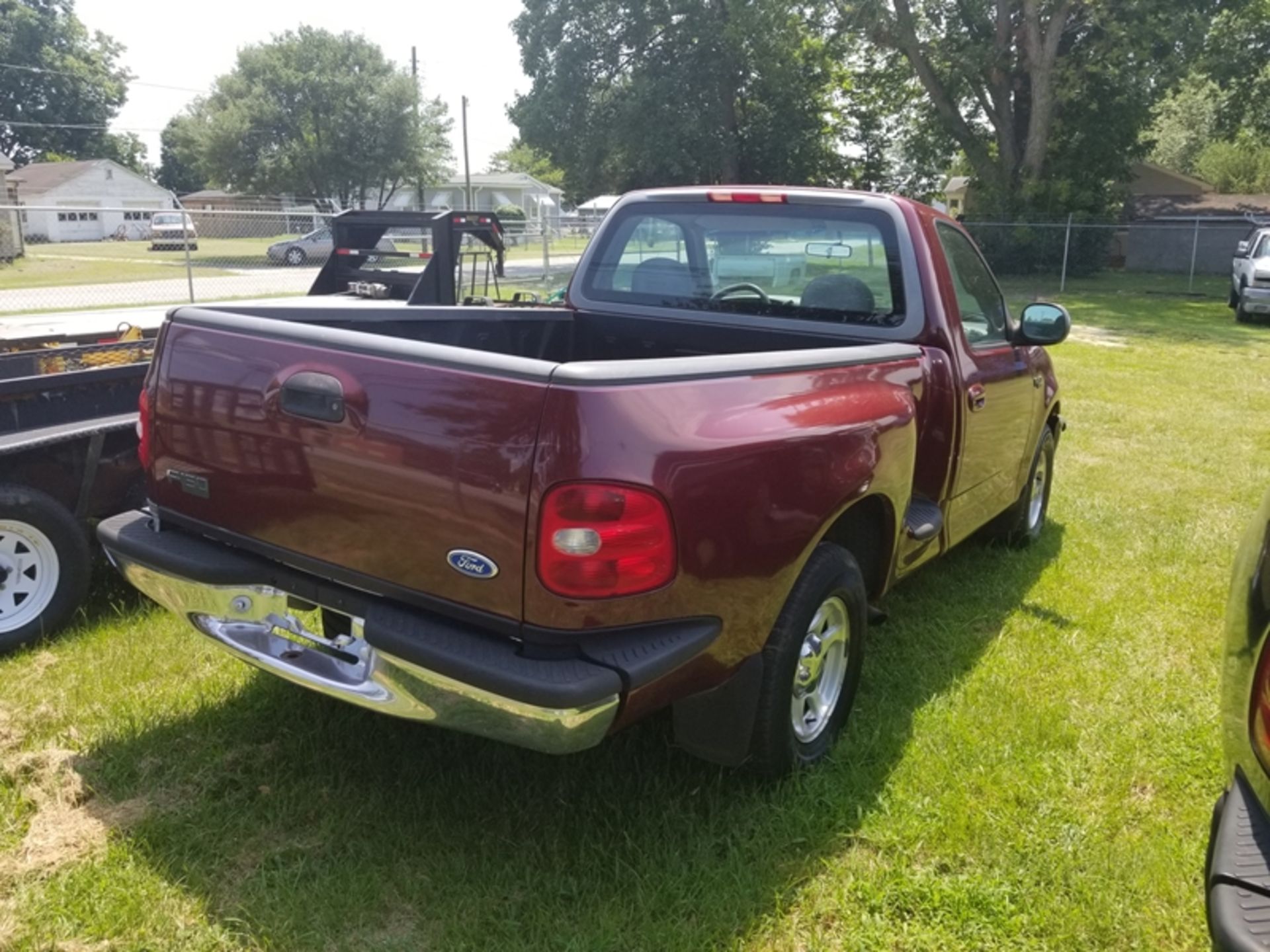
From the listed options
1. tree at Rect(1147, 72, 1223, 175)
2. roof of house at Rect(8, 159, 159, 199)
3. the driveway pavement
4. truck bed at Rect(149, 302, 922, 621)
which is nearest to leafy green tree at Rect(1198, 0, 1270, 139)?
the driveway pavement

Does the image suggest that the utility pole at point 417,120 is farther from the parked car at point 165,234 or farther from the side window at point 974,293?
the side window at point 974,293

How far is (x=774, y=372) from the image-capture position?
9.12 ft

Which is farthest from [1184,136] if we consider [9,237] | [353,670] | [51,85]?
[51,85]

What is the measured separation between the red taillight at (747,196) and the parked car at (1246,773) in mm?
2719

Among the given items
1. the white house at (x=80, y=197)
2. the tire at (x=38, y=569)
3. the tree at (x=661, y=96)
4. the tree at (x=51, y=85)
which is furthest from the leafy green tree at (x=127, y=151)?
the tire at (x=38, y=569)

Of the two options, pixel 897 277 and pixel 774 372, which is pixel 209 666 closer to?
pixel 774 372

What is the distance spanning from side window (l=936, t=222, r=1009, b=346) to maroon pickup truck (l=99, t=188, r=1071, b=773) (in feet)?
1.50

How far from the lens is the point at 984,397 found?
426 cm

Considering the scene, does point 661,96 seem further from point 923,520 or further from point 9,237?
point 923,520

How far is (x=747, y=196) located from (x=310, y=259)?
80.6 feet

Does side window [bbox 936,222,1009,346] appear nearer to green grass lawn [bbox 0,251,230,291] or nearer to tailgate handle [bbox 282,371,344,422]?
tailgate handle [bbox 282,371,344,422]

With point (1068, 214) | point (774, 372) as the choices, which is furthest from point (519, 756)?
point (1068, 214)

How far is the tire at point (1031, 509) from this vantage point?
530cm

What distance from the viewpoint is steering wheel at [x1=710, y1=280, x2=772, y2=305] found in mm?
4379
